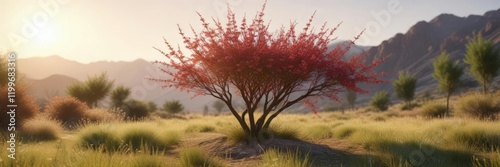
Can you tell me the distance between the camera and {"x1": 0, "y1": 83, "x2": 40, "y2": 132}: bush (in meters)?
15.3

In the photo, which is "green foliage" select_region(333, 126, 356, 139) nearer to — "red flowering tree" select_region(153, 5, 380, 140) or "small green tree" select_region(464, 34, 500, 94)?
"red flowering tree" select_region(153, 5, 380, 140)

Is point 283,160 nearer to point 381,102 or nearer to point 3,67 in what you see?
point 3,67

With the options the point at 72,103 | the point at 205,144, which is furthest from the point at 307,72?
the point at 72,103

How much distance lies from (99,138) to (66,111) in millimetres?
13851

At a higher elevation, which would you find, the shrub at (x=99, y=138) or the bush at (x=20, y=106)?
the bush at (x=20, y=106)

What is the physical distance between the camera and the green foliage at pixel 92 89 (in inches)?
1366

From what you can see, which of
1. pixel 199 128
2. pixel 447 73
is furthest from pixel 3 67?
pixel 447 73

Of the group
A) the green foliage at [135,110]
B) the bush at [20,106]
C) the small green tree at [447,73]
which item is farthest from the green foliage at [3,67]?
the small green tree at [447,73]

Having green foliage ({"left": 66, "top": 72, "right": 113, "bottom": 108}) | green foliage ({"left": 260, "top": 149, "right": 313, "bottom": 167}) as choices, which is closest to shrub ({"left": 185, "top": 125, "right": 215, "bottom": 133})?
green foliage ({"left": 260, "top": 149, "right": 313, "bottom": 167})

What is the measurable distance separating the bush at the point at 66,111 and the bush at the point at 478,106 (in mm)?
21915

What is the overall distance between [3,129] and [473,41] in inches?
1183

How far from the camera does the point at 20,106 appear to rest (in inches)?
642

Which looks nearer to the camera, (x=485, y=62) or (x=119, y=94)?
(x=485, y=62)

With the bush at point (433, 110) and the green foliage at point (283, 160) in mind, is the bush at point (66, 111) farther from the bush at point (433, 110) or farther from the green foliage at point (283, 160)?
the bush at point (433, 110)
